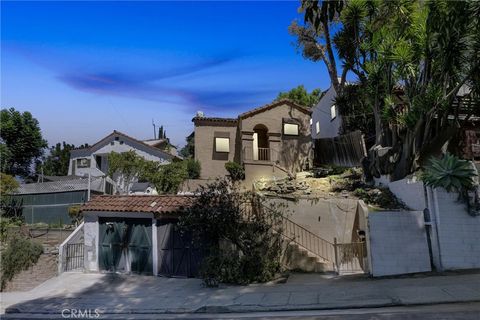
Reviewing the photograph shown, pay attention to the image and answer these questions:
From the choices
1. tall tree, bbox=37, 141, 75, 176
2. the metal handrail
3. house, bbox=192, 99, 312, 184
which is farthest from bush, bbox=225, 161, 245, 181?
tall tree, bbox=37, 141, 75, 176

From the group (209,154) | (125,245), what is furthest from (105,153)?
(125,245)

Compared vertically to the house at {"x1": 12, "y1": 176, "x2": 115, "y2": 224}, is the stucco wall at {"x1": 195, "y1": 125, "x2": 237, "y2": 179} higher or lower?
higher

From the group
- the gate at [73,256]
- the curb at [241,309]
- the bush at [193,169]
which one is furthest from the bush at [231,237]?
the bush at [193,169]

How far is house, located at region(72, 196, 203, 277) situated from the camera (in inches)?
571

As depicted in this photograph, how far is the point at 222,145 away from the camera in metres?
28.4

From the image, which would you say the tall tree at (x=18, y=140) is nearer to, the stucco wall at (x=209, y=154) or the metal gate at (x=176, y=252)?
the stucco wall at (x=209, y=154)

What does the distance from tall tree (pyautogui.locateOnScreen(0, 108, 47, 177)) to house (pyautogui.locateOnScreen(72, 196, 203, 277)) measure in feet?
91.0

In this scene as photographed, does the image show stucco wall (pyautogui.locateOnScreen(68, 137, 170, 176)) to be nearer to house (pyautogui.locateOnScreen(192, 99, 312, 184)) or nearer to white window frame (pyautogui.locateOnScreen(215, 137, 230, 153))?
house (pyautogui.locateOnScreen(192, 99, 312, 184))

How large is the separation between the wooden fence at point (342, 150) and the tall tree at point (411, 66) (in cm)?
348

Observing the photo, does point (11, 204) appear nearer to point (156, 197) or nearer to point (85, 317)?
point (156, 197)

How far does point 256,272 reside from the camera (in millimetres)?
12852

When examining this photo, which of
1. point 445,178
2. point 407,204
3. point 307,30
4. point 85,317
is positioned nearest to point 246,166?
point 307,30

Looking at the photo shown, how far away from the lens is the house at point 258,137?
90.5 feet

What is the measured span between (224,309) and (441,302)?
16.3 feet
